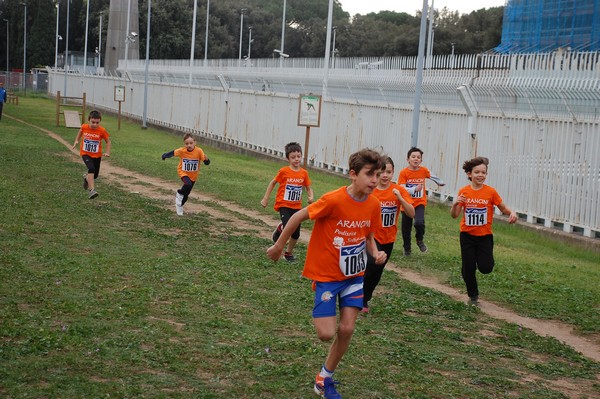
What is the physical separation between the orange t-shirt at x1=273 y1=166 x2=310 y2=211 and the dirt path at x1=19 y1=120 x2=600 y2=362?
1.66 m

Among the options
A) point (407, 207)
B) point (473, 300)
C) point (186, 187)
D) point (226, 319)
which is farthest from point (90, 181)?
point (407, 207)

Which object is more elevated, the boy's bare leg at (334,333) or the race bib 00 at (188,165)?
the race bib 00 at (188,165)

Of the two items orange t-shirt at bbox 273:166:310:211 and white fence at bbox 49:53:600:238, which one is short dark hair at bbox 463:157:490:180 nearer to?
orange t-shirt at bbox 273:166:310:211

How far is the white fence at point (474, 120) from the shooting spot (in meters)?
18.2

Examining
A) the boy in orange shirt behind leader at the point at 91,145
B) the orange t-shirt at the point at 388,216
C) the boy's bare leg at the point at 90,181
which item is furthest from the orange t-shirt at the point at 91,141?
the orange t-shirt at the point at 388,216

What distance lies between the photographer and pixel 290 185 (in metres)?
13.0

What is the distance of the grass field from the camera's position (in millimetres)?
6941

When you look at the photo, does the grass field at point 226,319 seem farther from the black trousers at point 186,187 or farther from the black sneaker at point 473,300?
the black trousers at point 186,187

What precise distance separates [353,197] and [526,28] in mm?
47732

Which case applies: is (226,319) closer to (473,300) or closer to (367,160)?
(367,160)

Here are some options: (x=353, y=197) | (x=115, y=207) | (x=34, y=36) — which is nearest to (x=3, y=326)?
(x=353, y=197)

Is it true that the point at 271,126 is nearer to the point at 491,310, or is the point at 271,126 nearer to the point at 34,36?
the point at 491,310

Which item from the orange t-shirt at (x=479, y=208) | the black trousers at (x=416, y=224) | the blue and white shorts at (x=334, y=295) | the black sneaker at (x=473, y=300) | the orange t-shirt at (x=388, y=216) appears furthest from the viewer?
the black trousers at (x=416, y=224)

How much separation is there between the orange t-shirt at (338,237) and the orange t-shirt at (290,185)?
5.91 metres
